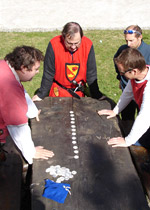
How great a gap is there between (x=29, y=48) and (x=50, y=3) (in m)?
8.88

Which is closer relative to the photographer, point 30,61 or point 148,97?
point 30,61

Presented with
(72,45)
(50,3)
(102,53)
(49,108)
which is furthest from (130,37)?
(50,3)

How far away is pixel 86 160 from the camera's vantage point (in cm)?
242

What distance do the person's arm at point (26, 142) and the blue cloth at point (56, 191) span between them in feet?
1.08

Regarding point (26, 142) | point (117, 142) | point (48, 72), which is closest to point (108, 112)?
point (117, 142)

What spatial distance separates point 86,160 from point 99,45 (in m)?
5.45

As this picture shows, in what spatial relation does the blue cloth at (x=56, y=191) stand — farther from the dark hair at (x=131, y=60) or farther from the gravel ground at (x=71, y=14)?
the gravel ground at (x=71, y=14)

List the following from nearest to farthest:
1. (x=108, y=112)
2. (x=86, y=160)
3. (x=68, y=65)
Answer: (x=86, y=160)
(x=108, y=112)
(x=68, y=65)

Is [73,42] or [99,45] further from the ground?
[73,42]

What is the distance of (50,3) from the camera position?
34.3 feet

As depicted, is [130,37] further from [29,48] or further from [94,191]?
[94,191]

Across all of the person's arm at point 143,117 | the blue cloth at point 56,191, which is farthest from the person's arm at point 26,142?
the person's arm at point 143,117

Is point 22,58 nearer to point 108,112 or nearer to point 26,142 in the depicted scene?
point 26,142

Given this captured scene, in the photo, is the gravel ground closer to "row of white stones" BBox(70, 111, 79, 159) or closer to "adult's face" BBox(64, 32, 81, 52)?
"adult's face" BBox(64, 32, 81, 52)
